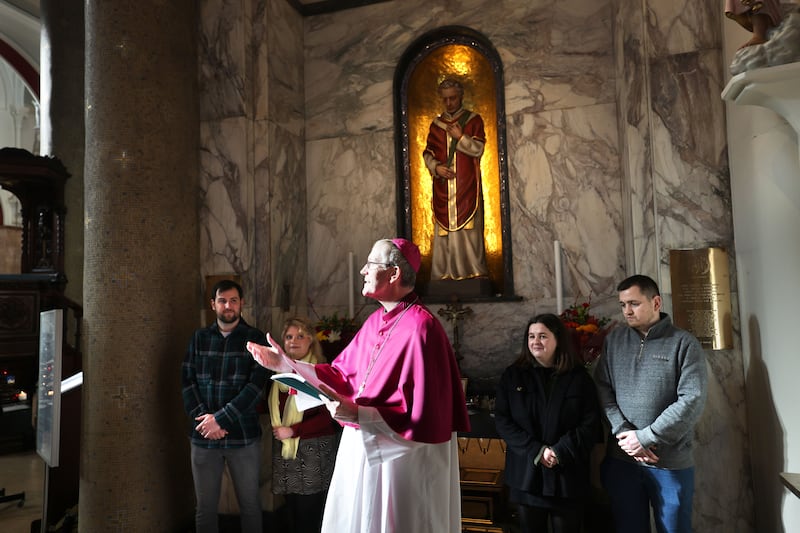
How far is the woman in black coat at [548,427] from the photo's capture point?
10.9 feet

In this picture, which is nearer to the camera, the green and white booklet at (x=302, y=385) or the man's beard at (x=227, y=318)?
the green and white booklet at (x=302, y=385)

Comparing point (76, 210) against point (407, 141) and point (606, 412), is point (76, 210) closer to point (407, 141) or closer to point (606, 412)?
point (407, 141)

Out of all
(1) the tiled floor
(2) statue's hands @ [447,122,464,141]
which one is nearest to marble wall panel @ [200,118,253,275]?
(2) statue's hands @ [447,122,464,141]

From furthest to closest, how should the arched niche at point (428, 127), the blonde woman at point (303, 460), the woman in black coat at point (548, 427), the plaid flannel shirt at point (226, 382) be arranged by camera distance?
the arched niche at point (428, 127), the plaid flannel shirt at point (226, 382), the blonde woman at point (303, 460), the woman in black coat at point (548, 427)

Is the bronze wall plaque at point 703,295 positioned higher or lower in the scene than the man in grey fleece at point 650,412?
higher

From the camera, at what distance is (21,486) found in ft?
20.4

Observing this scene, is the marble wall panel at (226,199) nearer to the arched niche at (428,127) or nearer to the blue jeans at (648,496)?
the arched niche at (428,127)

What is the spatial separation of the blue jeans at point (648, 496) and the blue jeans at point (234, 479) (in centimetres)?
229

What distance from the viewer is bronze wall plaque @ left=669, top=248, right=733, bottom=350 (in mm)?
4020

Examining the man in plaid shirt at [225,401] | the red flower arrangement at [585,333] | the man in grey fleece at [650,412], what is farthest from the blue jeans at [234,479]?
the red flower arrangement at [585,333]

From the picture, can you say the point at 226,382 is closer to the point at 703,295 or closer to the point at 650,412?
the point at 650,412

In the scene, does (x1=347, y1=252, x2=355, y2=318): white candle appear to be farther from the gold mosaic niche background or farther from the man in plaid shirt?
the man in plaid shirt

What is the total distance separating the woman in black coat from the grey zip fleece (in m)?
0.15

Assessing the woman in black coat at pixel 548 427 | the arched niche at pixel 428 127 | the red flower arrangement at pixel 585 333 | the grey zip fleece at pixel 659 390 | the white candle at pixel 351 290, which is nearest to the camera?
→ the grey zip fleece at pixel 659 390
